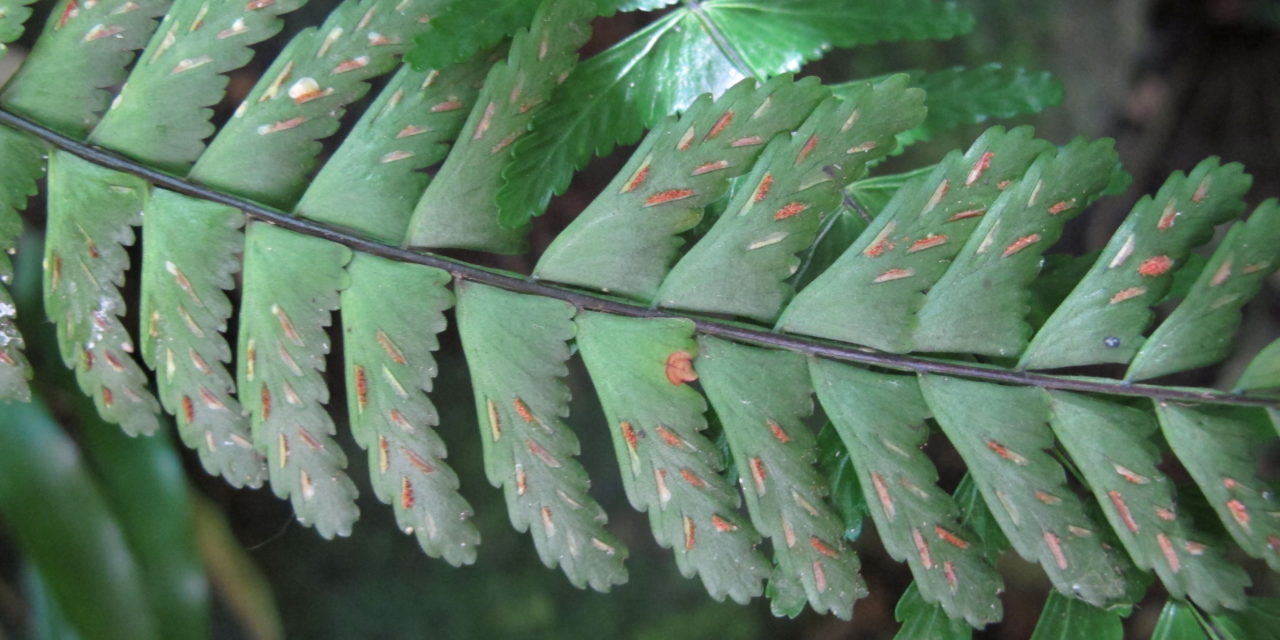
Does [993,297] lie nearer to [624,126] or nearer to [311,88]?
[624,126]

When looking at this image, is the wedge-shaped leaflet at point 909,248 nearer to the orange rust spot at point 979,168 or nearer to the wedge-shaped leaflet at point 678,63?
the orange rust spot at point 979,168

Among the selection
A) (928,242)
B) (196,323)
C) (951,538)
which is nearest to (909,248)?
(928,242)

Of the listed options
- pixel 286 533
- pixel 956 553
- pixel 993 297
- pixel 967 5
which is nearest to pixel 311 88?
pixel 993 297

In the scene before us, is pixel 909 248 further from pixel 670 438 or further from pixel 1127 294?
pixel 670 438

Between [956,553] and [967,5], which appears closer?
[956,553]

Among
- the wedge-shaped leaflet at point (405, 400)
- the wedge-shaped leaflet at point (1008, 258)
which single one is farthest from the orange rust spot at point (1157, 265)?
the wedge-shaped leaflet at point (405, 400)

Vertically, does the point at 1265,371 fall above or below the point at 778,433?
below
